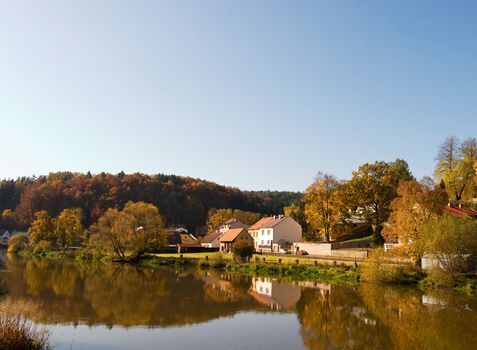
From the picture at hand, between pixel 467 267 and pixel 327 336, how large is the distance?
21.4m

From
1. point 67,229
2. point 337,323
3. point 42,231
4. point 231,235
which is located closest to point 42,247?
point 42,231

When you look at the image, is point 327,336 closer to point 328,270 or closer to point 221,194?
point 328,270

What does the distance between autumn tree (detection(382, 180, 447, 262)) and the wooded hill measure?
82133 mm

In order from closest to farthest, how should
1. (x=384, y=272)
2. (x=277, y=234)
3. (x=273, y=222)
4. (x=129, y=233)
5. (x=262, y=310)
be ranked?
1. (x=262, y=310)
2. (x=384, y=272)
3. (x=129, y=233)
4. (x=277, y=234)
5. (x=273, y=222)

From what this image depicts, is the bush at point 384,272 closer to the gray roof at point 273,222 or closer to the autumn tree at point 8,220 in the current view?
the gray roof at point 273,222

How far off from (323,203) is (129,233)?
1024 inches

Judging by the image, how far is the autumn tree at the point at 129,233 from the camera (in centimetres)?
6112

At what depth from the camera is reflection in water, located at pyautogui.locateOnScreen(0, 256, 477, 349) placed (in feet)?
63.5

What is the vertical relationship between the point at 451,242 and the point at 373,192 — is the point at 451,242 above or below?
below

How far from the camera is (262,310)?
26359 mm

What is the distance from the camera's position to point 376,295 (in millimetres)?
32812

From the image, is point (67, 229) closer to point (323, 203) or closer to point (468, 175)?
point (323, 203)

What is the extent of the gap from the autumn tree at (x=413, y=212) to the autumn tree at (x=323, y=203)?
18227 millimetres

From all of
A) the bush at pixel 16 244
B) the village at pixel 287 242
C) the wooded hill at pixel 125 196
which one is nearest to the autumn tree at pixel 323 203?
the village at pixel 287 242
